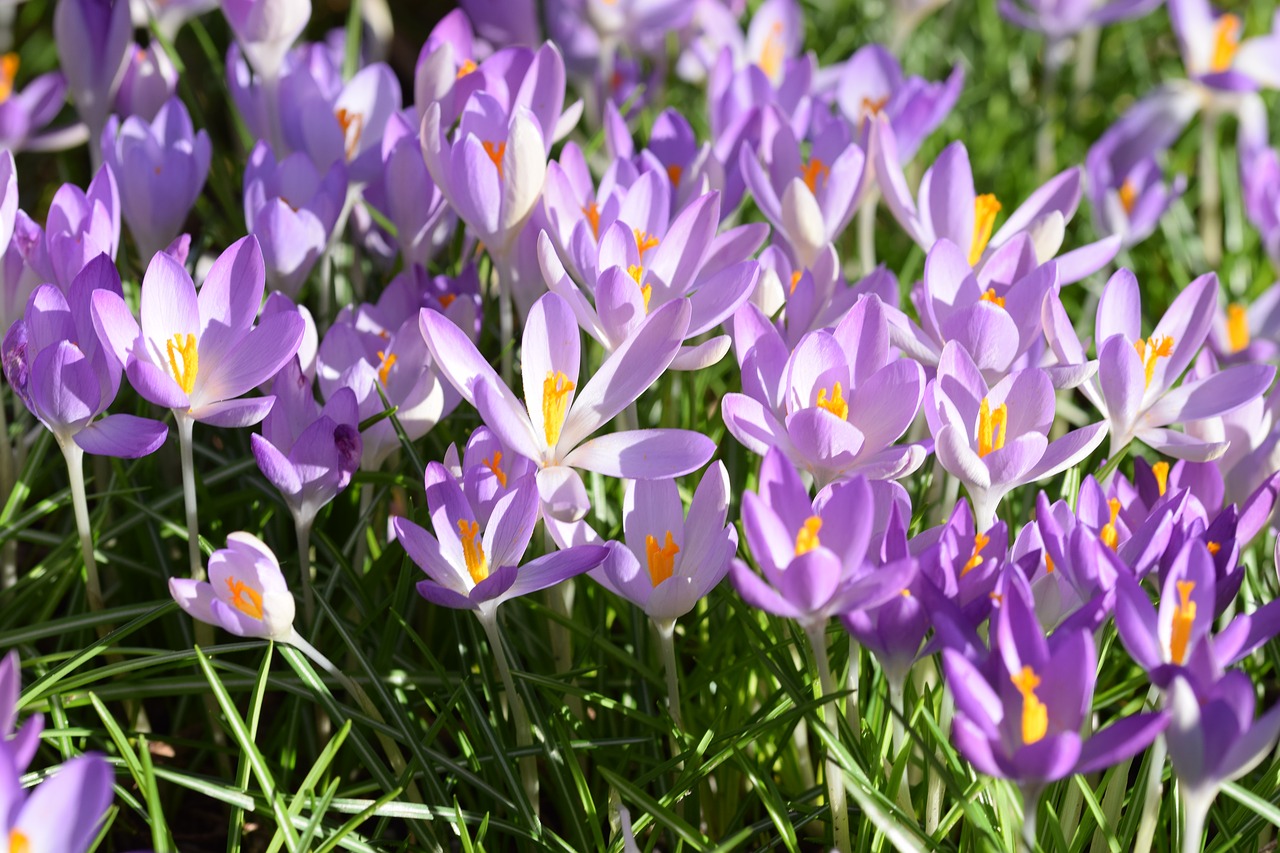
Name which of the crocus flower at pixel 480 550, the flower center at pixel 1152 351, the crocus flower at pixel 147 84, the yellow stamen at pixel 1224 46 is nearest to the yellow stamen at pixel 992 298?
the flower center at pixel 1152 351

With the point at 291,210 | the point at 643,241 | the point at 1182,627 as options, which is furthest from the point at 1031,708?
the point at 291,210

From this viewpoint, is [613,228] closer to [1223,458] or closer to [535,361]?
[535,361]

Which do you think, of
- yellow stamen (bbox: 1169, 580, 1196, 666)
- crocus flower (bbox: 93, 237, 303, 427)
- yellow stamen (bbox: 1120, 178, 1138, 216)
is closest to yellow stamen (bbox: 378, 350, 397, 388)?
crocus flower (bbox: 93, 237, 303, 427)

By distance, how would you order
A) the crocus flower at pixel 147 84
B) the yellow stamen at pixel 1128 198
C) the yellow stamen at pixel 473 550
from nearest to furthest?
1. the yellow stamen at pixel 473 550
2. the crocus flower at pixel 147 84
3. the yellow stamen at pixel 1128 198

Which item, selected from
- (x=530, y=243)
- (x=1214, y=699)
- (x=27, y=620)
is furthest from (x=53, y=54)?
(x=1214, y=699)

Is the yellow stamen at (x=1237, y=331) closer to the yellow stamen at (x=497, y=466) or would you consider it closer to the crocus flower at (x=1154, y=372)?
the crocus flower at (x=1154, y=372)

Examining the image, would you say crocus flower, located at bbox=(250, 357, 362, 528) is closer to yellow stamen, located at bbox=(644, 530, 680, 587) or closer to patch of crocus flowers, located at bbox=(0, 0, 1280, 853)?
patch of crocus flowers, located at bbox=(0, 0, 1280, 853)
